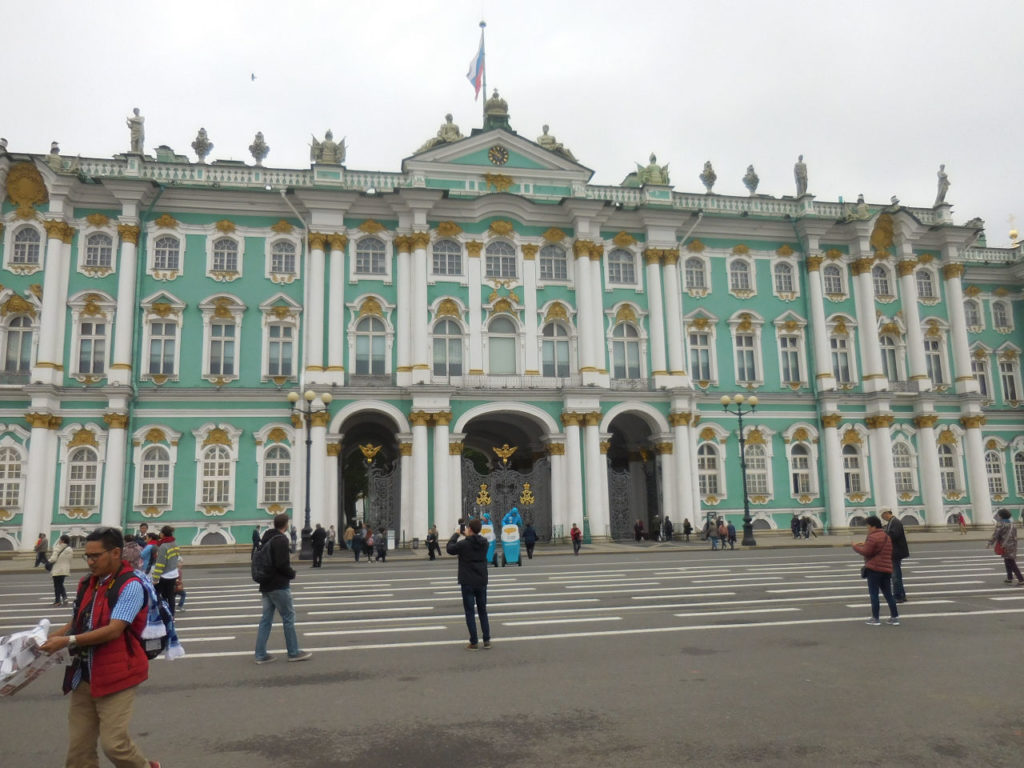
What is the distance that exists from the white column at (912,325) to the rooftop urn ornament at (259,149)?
33.8m

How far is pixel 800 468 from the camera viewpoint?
130 ft

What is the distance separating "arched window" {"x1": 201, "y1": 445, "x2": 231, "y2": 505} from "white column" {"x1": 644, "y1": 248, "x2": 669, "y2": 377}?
20.2 meters

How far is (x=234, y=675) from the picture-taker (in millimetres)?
9141

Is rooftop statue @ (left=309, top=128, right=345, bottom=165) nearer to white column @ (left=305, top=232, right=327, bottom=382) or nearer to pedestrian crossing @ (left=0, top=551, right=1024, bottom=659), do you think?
white column @ (left=305, top=232, right=327, bottom=382)

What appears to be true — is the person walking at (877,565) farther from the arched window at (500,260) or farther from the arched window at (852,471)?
the arched window at (852,471)

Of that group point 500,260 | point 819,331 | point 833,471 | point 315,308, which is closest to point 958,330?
point 819,331

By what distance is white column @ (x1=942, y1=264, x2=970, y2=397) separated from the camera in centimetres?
4194

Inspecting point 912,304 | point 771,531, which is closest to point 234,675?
point 771,531

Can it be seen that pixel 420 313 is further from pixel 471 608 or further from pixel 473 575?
pixel 471 608

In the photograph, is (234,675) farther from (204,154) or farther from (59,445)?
(204,154)

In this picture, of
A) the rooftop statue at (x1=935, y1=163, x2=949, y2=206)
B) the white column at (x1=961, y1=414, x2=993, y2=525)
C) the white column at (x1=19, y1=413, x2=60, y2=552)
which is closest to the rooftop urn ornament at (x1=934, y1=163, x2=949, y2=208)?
the rooftop statue at (x1=935, y1=163, x2=949, y2=206)

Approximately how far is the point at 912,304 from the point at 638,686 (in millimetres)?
39870

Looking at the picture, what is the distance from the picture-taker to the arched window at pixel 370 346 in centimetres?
3581

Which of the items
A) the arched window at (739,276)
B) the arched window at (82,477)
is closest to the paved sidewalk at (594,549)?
the arched window at (82,477)
